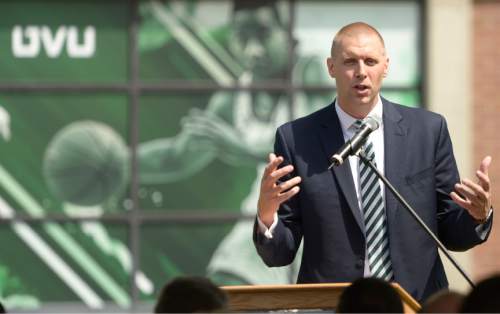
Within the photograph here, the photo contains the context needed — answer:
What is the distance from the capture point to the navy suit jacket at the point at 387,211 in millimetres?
7062

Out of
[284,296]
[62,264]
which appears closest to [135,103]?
[62,264]

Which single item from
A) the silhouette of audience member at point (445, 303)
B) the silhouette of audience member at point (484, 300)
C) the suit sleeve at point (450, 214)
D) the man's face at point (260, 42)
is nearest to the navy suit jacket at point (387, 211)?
the suit sleeve at point (450, 214)

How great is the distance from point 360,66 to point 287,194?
2.52 ft

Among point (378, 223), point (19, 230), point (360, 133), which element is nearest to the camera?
point (360, 133)

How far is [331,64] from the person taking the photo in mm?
7320

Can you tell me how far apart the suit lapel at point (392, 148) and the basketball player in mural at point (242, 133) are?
9.09 m

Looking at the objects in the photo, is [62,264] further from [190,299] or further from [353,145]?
[190,299]

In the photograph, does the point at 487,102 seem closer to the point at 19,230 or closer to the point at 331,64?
the point at 19,230

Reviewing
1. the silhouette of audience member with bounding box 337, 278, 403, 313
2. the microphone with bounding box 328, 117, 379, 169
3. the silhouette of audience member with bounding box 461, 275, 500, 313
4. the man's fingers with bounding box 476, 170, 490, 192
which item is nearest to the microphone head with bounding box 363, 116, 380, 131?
the microphone with bounding box 328, 117, 379, 169

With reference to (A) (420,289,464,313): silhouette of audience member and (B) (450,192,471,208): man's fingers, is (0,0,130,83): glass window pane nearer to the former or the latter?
(B) (450,192,471,208): man's fingers

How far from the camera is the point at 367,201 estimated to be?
7.11 meters

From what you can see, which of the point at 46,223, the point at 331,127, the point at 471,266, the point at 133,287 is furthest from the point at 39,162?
the point at 331,127

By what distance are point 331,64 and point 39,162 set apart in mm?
9440

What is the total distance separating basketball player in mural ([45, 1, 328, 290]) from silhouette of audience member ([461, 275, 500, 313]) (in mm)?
11286
